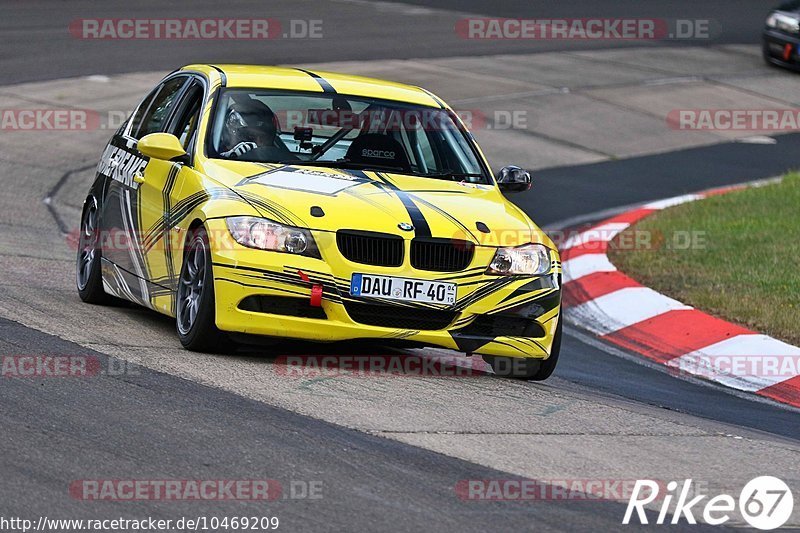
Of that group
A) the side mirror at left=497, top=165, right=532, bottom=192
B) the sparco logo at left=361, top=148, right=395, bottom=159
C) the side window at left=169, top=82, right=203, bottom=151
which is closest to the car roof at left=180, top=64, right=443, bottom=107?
the side window at left=169, top=82, right=203, bottom=151

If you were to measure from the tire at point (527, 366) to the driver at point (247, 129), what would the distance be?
169 centimetres

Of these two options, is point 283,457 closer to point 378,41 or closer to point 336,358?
point 336,358

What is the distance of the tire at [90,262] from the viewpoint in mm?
9406

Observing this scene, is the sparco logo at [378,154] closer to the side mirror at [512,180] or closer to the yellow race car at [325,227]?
the yellow race car at [325,227]

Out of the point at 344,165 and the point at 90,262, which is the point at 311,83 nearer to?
the point at 344,165

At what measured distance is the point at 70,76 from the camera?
2006 centimetres

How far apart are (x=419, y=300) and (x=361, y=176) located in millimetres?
1015

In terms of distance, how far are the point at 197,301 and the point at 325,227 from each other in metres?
0.77

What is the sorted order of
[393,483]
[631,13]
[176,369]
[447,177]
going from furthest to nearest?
[631,13]
[447,177]
[176,369]
[393,483]

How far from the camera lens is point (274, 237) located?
24.6 ft

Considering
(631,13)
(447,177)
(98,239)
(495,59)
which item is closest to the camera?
(447,177)

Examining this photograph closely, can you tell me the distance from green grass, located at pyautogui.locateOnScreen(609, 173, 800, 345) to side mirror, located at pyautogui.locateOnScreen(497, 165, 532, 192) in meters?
2.11

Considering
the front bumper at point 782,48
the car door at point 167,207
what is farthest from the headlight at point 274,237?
the front bumper at point 782,48

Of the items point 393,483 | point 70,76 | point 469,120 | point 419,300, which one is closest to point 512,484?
point 393,483
